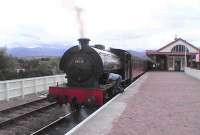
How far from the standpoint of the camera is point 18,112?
51.5ft

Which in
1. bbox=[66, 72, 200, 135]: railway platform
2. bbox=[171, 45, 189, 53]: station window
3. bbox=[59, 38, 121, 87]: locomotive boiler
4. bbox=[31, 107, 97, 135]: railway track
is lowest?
bbox=[31, 107, 97, 135]: railway track

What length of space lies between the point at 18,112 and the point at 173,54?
249ft

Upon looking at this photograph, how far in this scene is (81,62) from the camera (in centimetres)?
1546

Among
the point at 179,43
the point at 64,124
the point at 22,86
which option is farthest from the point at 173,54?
the point at 64,124

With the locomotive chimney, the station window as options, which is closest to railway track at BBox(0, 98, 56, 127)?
the locomotive chimney

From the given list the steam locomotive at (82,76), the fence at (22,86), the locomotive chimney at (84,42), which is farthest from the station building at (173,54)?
the locomotive chimney at (84,42)

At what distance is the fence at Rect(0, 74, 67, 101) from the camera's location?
18.3m

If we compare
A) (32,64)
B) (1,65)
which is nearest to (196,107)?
(1,65)

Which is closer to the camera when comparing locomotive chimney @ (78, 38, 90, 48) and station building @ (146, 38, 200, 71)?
locomotive chimney @ (78, 38, 90, 48)

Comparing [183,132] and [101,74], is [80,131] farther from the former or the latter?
[101,74]

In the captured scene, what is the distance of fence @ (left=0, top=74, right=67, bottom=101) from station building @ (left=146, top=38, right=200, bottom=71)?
66.0m

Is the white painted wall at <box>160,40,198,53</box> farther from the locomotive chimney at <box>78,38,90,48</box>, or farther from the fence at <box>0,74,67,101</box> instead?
the locomotive chimney at <box>78,38,90,48</box>

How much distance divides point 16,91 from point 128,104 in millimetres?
6249

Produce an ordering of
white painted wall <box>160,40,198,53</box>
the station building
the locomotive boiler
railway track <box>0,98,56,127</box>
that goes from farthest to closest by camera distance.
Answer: white painted wall <box>160,40,198,53</box>
the station building
the locomotive boiler
railway track <box>0,98,56,127</box>
